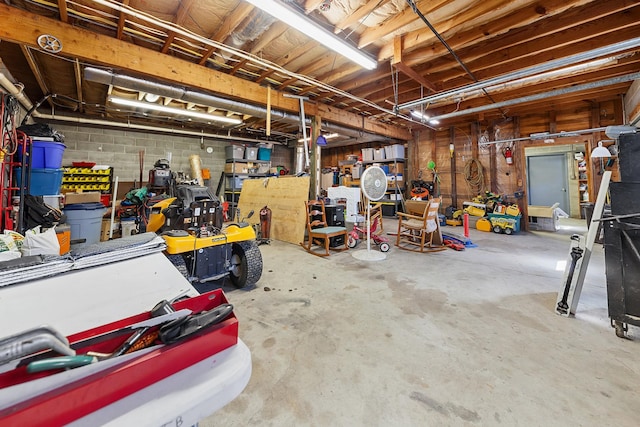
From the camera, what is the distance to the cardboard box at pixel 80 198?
407 centimetres

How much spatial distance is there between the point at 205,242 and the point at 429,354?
199 cm

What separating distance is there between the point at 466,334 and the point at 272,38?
3.70 m

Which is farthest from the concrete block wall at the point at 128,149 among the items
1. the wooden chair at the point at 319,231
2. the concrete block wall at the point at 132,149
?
the wooden chair at the point at 319,231

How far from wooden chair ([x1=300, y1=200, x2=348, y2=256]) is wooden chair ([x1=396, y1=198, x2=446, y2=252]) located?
111 cm

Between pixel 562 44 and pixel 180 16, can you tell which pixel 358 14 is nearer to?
pixel 180 16

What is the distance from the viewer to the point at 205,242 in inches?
89.2

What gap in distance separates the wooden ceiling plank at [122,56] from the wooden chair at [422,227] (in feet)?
10.7

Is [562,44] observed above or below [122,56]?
above

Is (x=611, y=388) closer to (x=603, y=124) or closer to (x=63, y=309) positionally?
(x=63, y=309)

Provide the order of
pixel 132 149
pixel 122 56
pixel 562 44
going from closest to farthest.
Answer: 1. pixel 122 56
2. pixel 562 44
3. pixel 132 149

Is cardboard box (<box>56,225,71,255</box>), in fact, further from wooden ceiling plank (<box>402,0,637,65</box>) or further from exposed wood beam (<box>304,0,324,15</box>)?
wooden ceiling plank (<box>402,0,637,65</box>)

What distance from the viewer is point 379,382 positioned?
4.60ft

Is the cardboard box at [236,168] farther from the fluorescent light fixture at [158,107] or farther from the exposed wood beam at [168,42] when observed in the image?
the exposed wood beam at [168,42]

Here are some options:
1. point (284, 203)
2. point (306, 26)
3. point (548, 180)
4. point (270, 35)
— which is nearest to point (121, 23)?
point (270, 35)
